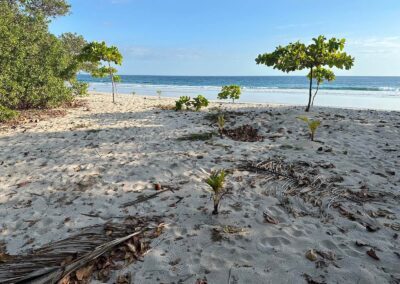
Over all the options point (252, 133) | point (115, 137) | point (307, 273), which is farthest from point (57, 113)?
point (307, 273)

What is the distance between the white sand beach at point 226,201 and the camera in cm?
299

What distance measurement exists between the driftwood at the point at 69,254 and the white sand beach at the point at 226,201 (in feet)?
0.92

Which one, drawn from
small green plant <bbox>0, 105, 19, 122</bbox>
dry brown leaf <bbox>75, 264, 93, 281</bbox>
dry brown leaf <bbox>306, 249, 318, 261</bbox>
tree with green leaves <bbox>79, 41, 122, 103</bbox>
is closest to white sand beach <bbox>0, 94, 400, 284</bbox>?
dry brown leaf <bbox>306, 249, 318, 261</bbox>

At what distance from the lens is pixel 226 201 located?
4.30 m

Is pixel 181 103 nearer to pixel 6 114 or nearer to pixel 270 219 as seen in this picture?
pixel 6 114

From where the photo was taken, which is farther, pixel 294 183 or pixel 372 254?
pixel 294 183

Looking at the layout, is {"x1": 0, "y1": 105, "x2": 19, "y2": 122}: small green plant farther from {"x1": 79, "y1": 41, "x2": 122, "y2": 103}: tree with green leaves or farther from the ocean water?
the ocean water

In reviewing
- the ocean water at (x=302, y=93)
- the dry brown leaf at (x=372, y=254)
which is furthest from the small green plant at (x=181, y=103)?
the ocean water at (x=302, y=93)

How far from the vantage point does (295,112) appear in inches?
451

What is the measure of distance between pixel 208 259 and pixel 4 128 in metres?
9.00

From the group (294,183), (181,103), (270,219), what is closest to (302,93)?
(181,103)

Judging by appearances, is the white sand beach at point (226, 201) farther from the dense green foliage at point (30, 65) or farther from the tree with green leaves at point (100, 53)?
the tree with green leaves at point (100, 53)

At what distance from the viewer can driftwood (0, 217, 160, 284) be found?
2.68 m

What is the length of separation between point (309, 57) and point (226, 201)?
327 inches
